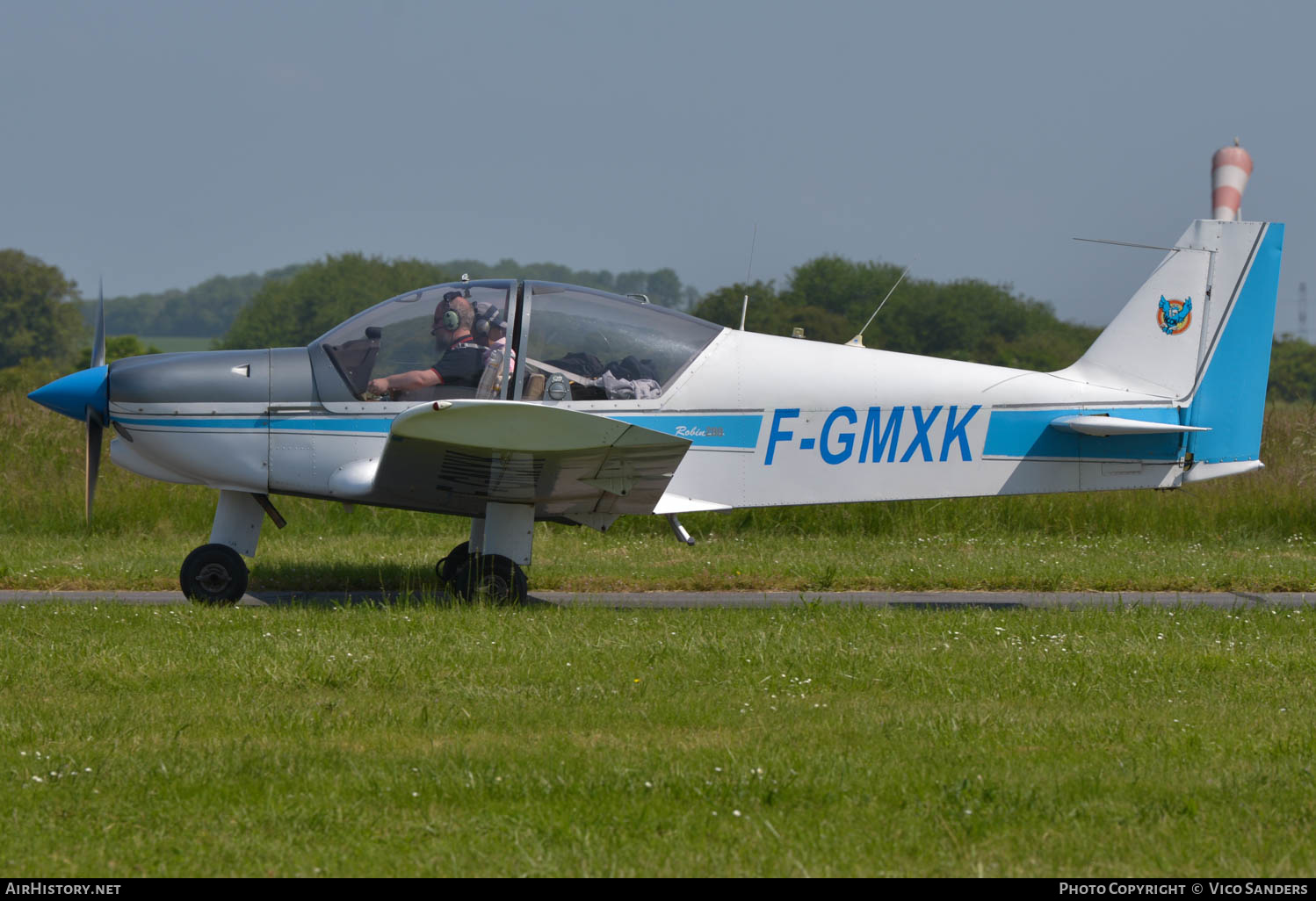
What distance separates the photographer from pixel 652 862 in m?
3.43

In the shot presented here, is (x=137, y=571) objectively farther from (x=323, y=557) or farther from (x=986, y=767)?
(x=986, y=767)

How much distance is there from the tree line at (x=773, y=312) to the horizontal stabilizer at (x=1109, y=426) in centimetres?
240

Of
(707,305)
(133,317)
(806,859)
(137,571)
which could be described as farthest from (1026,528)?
(133,317)

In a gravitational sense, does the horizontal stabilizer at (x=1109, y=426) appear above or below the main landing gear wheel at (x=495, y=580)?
above

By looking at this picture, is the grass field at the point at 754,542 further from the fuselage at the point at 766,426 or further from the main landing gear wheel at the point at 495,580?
the fuselage at the point at 766,426

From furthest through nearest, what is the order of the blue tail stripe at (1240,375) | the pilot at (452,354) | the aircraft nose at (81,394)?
the blue tail stripe at (1240,375) → the aircraft nose at (81,394) → the pilot at (452,354)

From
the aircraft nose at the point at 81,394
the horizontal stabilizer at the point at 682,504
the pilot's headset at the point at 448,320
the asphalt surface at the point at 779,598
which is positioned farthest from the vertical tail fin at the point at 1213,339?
the aircraft nose at the point at 81,394

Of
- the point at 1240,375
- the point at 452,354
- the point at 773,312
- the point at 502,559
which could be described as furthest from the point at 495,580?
the point at 773,312

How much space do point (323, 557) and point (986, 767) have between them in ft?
23.4

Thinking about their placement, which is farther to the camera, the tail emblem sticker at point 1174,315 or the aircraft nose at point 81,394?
the tail emblem sticker at point 1174,315

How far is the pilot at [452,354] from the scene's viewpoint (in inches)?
292

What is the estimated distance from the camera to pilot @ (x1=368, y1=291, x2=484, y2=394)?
7.42m

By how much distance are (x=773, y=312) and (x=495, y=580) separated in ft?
51.9

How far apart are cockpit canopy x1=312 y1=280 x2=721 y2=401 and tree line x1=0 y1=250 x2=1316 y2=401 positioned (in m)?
0.92
